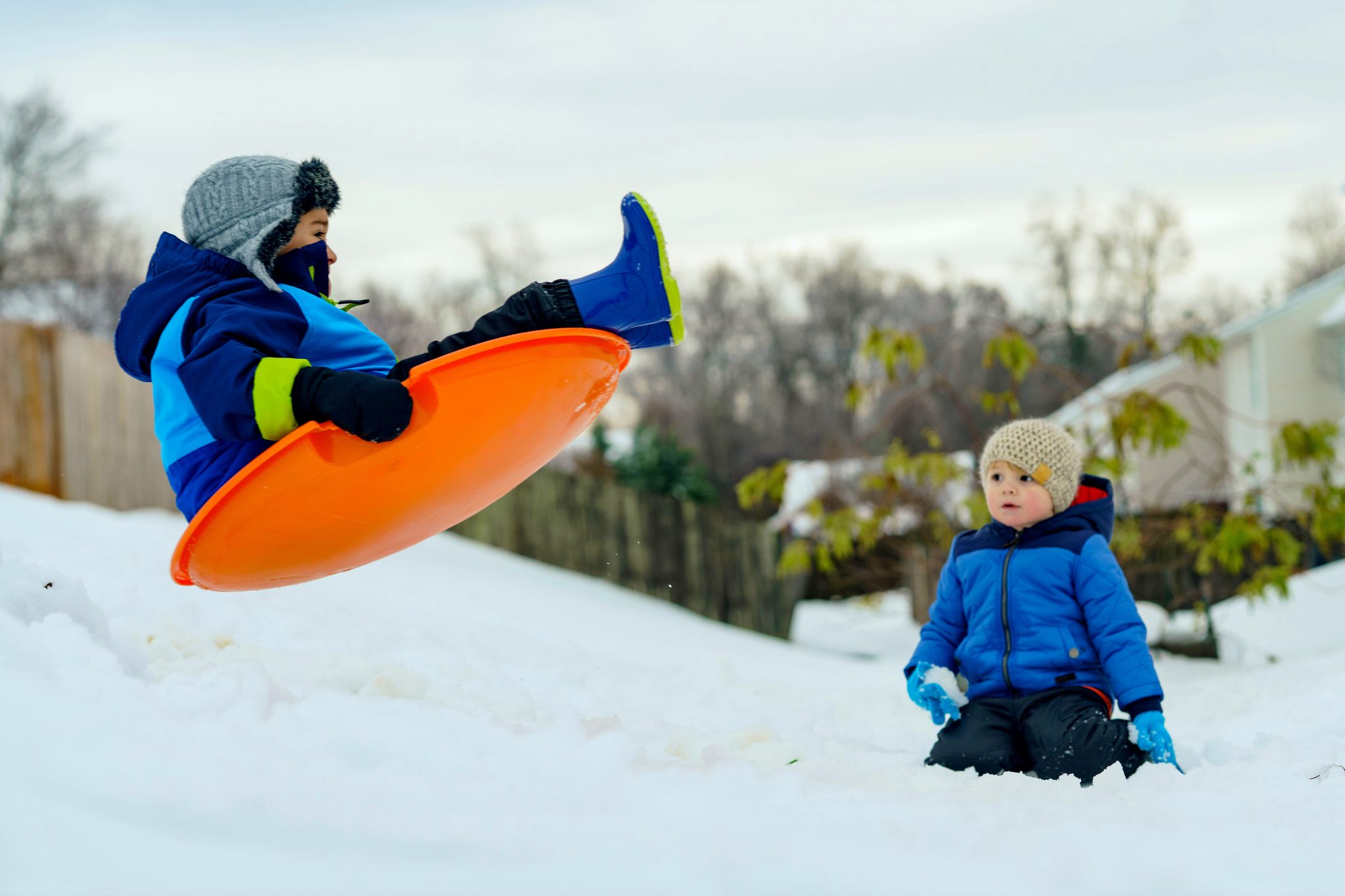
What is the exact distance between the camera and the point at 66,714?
162cm

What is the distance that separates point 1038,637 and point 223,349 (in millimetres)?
2025

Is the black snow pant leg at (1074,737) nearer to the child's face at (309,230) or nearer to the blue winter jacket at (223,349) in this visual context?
the blue winter jacket at (223,349)

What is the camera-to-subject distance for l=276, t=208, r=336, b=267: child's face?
2.50 m

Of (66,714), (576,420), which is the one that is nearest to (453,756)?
(66,714)

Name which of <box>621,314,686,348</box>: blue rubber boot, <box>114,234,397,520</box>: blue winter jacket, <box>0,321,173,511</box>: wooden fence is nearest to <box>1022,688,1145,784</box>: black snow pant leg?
<box>621,314,686,348</box>: blue rubber boot

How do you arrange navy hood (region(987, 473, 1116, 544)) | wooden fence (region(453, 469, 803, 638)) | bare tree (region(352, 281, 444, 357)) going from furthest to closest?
bare tree (region(352, 281, 444, 357)) < wooden fence (region(453, 469, 803, 638)) < navy hood (region(987, 473, 1116, 544))

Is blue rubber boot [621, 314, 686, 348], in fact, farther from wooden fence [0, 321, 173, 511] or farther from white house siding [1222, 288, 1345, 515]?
white house siding [1222, 288, 1345, 515]

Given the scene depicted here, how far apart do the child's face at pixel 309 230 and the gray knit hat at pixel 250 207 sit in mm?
14

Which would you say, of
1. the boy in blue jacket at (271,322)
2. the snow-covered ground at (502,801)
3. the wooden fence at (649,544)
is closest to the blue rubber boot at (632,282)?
the boy in blue jacket at (271,322)

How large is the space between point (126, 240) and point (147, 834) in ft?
92.2

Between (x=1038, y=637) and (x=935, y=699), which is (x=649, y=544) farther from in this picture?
(x=1038, y=637)

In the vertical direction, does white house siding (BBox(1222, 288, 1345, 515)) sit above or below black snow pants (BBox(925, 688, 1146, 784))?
above

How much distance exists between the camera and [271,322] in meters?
2.26

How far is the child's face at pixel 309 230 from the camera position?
2502 mm
